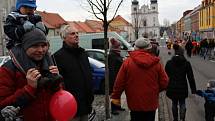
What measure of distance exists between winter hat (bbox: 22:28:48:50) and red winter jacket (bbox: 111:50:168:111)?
2.78m

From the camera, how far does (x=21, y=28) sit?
373 centimetres

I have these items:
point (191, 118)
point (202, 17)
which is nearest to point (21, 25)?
point (191, 118)

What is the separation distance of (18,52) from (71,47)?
2.00 meters

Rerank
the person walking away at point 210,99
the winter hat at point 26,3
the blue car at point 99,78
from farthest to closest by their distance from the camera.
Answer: the blue car at point 99,78, the person walking away at point 210,99, the winter hat at point 26,3

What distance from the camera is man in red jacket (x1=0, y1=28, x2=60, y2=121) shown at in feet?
11.4

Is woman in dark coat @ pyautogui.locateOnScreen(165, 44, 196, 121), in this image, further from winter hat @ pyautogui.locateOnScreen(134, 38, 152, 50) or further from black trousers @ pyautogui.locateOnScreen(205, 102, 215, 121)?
winter hat @ pyautogui.locateOnScreen(134, 38, 152, 50)

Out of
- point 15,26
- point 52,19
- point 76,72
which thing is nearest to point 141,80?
point 76,72

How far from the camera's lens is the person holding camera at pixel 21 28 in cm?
357

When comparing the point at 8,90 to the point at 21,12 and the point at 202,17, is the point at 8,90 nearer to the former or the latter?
the point at 21,12

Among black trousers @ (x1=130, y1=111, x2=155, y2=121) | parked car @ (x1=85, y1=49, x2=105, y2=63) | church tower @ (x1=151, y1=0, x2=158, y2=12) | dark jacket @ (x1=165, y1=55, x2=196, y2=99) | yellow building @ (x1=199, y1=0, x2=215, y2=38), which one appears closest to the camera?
black trousers @ (x1=130, y1=111, x2=155, y2=121)

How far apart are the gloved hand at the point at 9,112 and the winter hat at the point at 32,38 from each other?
1.59ft

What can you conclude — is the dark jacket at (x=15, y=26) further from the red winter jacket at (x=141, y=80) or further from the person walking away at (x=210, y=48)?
the person walking away at (x=210, y=48)

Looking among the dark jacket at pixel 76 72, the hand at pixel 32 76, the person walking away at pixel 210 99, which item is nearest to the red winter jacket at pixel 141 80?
the dark jacket at pixel 76 72

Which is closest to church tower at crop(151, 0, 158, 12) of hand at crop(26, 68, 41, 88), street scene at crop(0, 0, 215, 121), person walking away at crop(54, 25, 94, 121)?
street scene at crop(0, 0, 215, 121)
